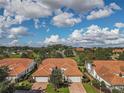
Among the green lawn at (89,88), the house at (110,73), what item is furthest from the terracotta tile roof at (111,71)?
the green lawn at (89,88)

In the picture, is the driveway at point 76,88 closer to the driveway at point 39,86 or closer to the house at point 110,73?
the house at point 110,73

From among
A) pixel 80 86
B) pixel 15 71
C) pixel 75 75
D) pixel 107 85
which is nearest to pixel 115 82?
pixel 107 85

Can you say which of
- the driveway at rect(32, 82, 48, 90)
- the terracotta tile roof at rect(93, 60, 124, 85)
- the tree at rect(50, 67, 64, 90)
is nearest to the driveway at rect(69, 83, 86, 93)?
the tree at rect(50, 67, 64, 90)

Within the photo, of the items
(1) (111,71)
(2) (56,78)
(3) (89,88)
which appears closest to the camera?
(2) (56,78)

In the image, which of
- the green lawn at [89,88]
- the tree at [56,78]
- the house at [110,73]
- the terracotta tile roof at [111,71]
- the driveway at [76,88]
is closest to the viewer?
the house at [110,73]

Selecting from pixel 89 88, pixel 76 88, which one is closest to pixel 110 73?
pixel 89 88

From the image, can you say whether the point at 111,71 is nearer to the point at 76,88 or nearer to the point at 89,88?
the point at 89,88

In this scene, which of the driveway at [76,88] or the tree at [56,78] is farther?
the tree at [56,78]

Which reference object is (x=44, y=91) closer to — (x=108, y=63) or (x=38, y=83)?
(x=38, y=83)
